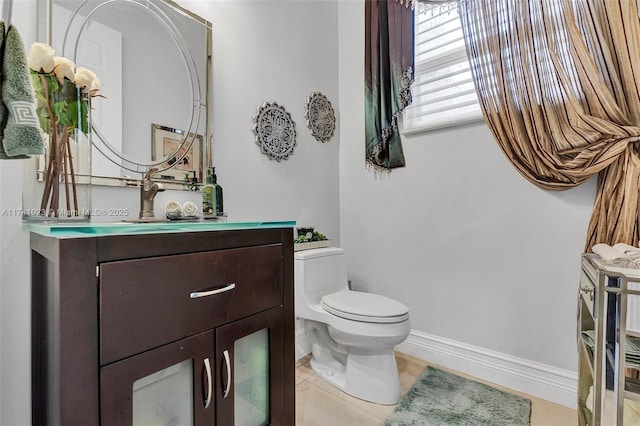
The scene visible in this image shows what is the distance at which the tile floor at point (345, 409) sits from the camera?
1.38m

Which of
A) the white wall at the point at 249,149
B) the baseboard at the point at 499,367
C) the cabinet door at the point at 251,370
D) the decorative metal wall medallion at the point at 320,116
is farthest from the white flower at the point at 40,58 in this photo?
the baseboard at the point at 499,367

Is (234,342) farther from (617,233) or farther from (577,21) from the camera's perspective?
(577,21)

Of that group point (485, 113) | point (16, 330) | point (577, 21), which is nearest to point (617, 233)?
point (485, 113)

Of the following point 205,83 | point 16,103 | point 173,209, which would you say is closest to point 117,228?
point 16,103

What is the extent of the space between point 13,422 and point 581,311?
2033 mm

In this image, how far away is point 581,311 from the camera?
125 cm

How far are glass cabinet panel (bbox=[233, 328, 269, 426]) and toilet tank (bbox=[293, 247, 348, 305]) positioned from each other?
0.66 metres

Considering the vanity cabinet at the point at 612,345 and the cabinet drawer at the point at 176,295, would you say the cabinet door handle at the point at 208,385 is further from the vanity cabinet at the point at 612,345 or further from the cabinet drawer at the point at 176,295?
the vanity cabinet at the point at 612,345

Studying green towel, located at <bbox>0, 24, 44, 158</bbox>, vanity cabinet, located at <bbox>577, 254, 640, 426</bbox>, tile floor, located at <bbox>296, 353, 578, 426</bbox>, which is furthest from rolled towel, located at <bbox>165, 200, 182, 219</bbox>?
vanity cabinet, located at <bbox>577, 254, 640, 426</bbox>

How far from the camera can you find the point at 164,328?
744 mm

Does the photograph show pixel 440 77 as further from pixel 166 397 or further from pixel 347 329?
pixel 166 397

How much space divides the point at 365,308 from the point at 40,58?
1475 millimetres

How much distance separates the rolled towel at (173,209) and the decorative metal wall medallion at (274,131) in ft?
2.08

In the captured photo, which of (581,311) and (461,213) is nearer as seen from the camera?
(581,311)
